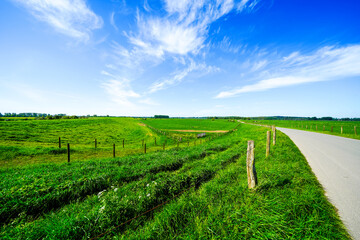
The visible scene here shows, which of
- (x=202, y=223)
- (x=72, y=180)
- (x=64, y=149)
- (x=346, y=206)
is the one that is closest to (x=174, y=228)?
(x=202, y=223)

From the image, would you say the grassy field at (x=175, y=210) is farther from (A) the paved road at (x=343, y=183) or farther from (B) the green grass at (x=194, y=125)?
(B) the green grass at (x=194, y=125)

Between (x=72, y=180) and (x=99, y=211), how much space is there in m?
3.68

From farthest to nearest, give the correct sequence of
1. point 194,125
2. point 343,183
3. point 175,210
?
point 194,125 → point 343,183 → point 175,210

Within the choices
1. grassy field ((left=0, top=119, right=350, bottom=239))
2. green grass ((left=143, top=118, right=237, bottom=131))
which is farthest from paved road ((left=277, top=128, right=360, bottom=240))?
green grass ((left=143, top=118, right=237, bottom=131))

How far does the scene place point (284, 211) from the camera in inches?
123

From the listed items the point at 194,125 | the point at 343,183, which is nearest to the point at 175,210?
the point at 343,183

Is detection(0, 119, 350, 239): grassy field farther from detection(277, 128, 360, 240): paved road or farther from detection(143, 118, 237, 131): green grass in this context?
detection(143, 118, 237, 131): green grass

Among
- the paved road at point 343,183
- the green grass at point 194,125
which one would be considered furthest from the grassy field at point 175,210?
the green grass at point 194,125

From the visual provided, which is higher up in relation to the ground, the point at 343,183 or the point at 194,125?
the point at 343,183

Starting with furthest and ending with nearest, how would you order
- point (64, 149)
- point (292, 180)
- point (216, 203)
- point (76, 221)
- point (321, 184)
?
point (64, 149)
point (321, 184)
point (292, 180)
point (216, 203)
point (76, 221)

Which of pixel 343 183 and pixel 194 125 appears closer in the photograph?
pixel 343 183

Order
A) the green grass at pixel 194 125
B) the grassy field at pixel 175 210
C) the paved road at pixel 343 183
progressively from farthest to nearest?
the green grass at pixel 194 125 → the paved road at pixel 343 183 → the grassy field at pixel 175 210

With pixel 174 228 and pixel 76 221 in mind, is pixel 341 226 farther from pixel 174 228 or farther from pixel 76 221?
pixel 76 221

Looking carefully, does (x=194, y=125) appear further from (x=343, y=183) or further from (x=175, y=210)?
(x=175, y=210)
